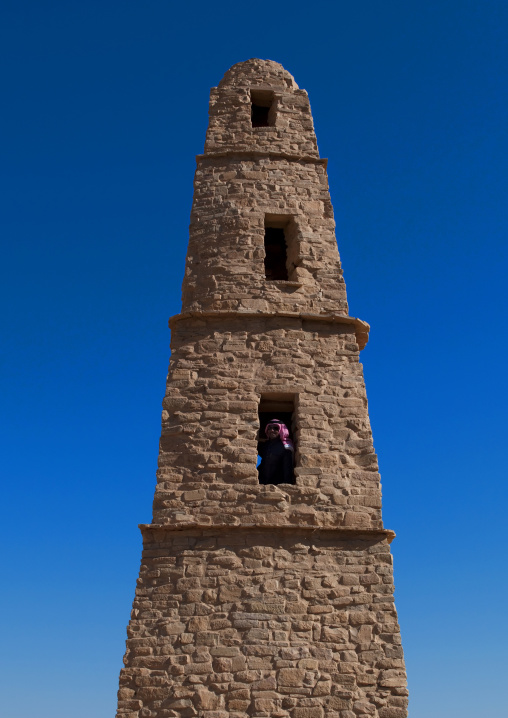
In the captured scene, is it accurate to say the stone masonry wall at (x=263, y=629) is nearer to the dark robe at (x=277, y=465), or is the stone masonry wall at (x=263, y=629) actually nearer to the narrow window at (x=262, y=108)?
the dark robe at (x=277, y=465)

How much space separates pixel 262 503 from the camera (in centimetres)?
862

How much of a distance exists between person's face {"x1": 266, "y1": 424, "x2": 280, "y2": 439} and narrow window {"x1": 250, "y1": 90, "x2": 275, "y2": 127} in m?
6.69

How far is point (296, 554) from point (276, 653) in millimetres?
1168

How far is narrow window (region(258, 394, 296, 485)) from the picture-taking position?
30.7 ft

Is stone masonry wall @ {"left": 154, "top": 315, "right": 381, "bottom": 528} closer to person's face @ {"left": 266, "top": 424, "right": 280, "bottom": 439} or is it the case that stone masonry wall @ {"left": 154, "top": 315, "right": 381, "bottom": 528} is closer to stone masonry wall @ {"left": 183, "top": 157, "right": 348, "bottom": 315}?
person's face @ {"left": 266, "top": 424, "right": 280, "bottom": 439}

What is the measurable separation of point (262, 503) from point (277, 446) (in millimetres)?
1080

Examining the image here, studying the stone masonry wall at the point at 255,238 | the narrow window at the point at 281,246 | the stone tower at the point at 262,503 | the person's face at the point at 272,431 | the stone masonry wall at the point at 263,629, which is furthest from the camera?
the narrow window at the point at 281,246

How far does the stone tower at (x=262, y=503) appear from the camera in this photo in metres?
7.59

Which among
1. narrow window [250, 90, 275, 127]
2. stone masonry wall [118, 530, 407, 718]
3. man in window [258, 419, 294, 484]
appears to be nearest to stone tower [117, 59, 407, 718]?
stone masonry wall [118, 530, 407, 718]

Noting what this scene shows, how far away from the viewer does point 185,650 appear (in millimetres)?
7727

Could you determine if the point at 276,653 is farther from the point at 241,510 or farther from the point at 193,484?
the point at 193,484

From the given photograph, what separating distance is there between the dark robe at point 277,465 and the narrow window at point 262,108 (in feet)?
23.2

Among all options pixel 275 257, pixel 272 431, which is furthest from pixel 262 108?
pixel 272 431

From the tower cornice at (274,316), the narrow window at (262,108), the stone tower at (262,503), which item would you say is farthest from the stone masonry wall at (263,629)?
the narrow window at (262,108)
